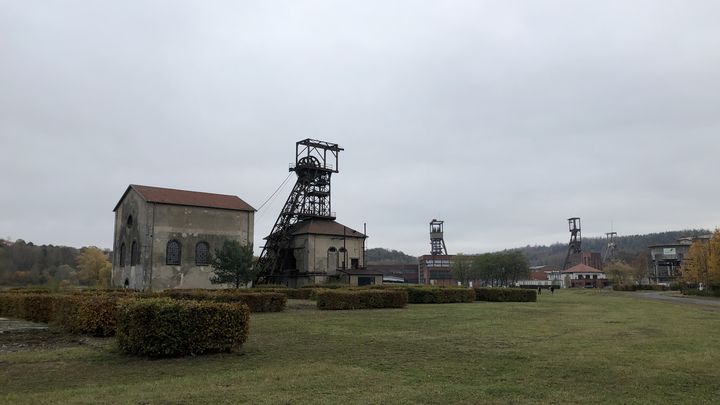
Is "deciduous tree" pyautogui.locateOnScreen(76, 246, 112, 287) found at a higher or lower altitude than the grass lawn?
higher

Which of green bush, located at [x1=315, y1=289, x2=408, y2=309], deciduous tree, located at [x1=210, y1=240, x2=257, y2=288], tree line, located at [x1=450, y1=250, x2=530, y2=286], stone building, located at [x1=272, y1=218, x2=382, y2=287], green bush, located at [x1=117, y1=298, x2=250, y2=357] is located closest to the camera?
green bush, located at [x1=117, y1=298, x2=250, y2=357]

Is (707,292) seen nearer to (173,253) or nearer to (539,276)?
(173,253)

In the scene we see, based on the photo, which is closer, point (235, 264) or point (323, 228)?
point (235, 264)

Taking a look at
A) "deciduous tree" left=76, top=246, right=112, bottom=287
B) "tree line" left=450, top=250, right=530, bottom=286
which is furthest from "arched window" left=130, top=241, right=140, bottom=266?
"tree line" left=450, top=250, right=530, bottom=286

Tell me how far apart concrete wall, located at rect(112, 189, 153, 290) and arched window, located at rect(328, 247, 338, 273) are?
66.7ft

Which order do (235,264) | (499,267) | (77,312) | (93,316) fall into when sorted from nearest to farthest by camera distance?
(93,316), (77,312), (235,264), (499,267)

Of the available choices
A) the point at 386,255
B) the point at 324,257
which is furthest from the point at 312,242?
the point at 386,255

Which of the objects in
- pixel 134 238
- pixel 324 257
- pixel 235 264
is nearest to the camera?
pixel 235 264

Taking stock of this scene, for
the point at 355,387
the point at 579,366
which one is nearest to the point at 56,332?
the point at 355,387

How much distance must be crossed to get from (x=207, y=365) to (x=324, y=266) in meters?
49.6

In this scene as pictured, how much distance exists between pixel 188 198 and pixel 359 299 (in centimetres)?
3233

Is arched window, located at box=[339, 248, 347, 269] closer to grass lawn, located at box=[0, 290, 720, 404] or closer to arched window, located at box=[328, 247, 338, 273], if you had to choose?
arched window, located at box=[328, 247, 338, 273]

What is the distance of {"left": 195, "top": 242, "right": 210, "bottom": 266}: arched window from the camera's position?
51844 mm

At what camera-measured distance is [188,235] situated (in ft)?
169
